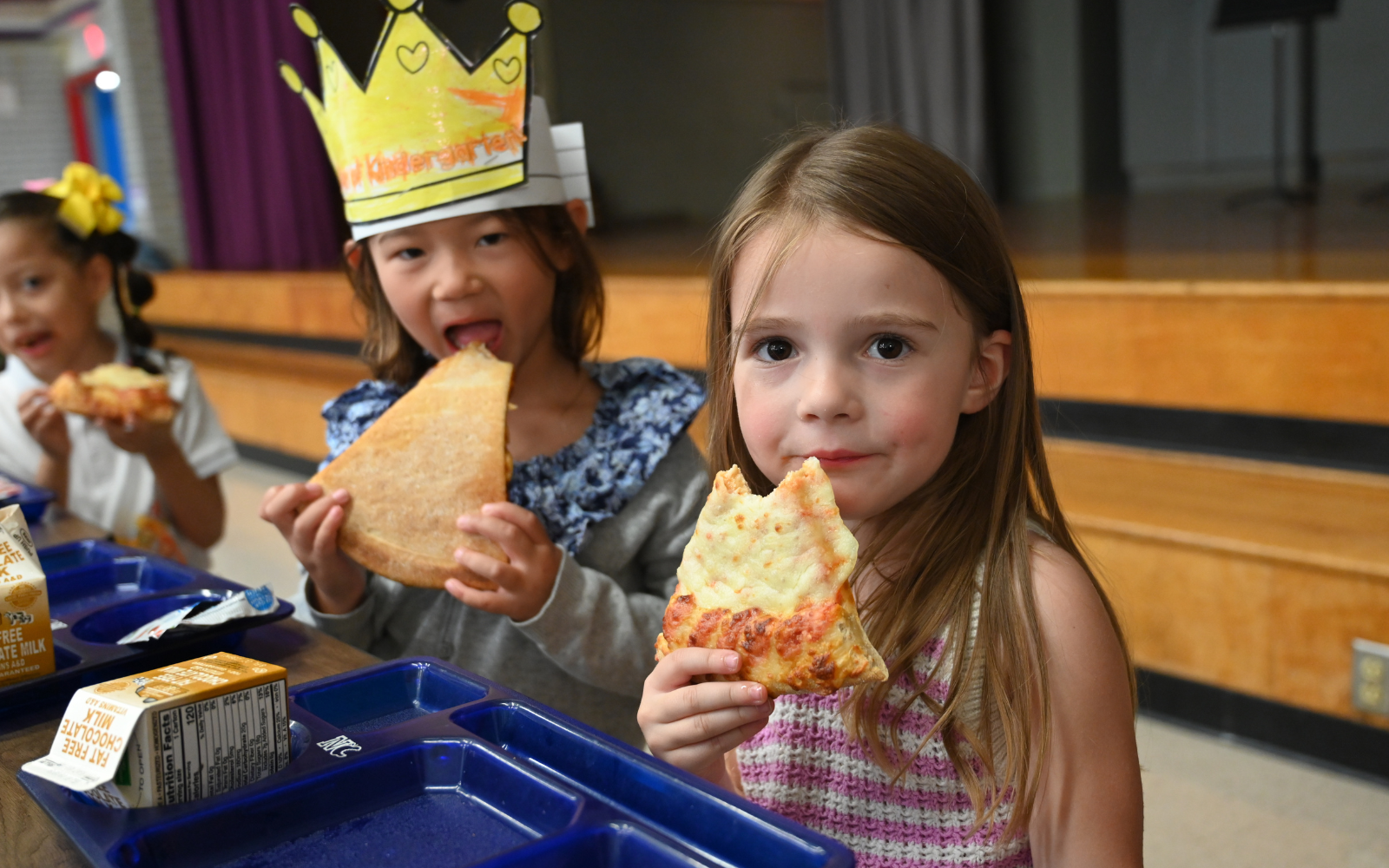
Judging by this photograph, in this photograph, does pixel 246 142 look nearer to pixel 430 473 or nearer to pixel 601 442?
pixel 601 442

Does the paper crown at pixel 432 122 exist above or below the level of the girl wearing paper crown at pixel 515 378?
above

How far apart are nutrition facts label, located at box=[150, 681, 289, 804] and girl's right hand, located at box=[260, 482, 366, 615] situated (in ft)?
1.54

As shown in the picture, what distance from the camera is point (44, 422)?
1.91m

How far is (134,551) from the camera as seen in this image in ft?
3.96

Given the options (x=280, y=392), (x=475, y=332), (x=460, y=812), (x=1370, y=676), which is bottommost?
(x=1370, y=676)

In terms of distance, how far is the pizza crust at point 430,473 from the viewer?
3.79 ft

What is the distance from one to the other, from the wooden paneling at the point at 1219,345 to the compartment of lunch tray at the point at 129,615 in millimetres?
1925

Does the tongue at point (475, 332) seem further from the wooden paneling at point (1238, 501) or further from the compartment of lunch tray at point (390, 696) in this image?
the wooden paneling at point (1238, 501)

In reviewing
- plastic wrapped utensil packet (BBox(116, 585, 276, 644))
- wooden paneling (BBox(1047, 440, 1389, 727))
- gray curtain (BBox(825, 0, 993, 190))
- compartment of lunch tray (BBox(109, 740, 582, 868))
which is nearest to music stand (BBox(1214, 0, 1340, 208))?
gray curtain (BBox(825, 0, 993, 190))

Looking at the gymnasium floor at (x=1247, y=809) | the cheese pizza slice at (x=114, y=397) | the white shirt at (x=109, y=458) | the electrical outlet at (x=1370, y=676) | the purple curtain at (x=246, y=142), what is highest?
the purple curtain at (x=246, y=142)

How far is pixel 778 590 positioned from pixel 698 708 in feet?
0.30

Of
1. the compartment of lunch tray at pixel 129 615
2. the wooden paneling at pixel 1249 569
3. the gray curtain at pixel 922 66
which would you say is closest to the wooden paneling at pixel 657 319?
the wooden paneling at pixel 1249 569

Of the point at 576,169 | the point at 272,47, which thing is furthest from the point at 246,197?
the point at 576,169

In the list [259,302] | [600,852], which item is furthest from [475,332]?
[259,302]
